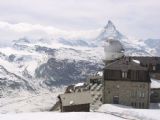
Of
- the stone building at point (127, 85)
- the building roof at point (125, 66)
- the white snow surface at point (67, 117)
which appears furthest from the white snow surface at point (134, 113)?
the building roof at point (125, 66)

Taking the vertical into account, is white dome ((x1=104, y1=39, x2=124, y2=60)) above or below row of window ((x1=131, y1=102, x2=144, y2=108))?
above

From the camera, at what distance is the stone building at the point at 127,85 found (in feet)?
267

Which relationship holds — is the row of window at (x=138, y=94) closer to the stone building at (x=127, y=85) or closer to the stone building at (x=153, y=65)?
the stone building at (x=127, y=85)

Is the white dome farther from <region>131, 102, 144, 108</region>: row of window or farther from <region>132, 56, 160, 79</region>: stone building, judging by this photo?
<region>131, 102, 144, 108</region>: row of window

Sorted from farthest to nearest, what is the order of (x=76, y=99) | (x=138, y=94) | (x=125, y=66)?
(x=125, y=66), (x=138, y=94), (x=76, y=99)

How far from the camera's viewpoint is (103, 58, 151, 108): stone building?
8138cm

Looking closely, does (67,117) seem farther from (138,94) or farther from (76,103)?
(138,94)

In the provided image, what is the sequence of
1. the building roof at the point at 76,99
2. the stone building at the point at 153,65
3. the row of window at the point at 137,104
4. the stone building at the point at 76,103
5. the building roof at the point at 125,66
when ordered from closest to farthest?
the stone building at the point at 76,103 → the building roof at the point at 76,99 → the row of window at the point at 137,104 → the building roof at the point at 125,66 → the stone building at the point at 153,65

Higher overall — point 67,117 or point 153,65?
point 153,65

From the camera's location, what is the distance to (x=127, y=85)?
8181 cm

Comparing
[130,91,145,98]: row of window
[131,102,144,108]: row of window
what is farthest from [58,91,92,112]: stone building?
[130,91,145,98]: row of window

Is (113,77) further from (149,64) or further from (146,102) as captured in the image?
(149,64)

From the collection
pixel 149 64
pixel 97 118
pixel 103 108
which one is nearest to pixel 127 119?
pixel 97 118

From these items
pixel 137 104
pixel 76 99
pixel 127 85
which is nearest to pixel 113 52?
pixel 127 85
